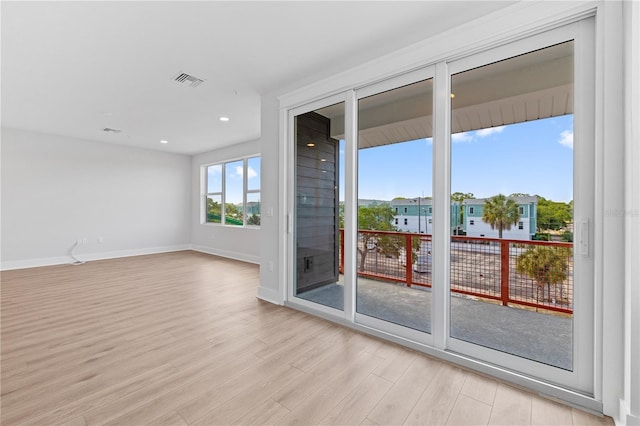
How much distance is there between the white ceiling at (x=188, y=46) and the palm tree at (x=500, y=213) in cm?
135

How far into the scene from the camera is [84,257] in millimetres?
6230

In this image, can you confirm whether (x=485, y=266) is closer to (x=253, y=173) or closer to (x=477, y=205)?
(x=477, y=205)

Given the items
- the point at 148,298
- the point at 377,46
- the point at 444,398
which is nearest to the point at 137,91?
the point at 148,298

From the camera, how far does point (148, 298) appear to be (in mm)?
3744

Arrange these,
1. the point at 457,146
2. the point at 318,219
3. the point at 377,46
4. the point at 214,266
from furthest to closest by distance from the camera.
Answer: the point at 214,266 < the point at 318,219 < the point at 377,46 < the point at 457,146

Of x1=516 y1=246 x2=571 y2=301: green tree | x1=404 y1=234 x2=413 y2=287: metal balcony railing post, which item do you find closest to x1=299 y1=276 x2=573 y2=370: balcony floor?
x1=404 y1=234 x2=413 y2=287: metal balcony railing post

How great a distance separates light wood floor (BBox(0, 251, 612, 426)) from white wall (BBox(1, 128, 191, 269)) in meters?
2.98

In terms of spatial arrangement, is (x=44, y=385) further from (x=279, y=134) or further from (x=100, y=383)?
(x=279, y=134)

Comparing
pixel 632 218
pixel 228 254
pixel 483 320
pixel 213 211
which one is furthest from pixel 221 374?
pixel 213 211

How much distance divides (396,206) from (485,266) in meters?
0.87

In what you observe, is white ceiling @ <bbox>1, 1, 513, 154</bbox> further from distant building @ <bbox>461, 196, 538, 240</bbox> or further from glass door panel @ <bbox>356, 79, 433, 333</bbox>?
distant building @ <bbox>461, 196, 538, 240</bbox>

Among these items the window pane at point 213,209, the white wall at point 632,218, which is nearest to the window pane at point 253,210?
the window pane at point 213,209

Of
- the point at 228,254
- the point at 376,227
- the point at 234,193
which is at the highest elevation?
the point at 234,193

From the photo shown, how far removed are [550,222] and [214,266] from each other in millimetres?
5356
